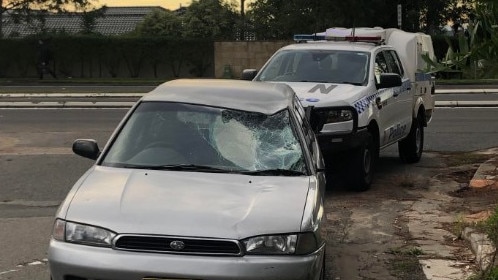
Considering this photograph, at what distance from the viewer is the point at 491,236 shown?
559cm

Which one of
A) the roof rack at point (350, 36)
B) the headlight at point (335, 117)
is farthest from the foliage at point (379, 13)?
the headlight at point (335, 117)

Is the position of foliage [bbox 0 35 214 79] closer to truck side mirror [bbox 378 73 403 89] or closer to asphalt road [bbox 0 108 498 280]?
asphalt road [bbox 0 108 498 280]

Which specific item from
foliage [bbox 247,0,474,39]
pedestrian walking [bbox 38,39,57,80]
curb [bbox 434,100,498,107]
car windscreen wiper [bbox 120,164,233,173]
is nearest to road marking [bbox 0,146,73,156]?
car windscreen wiper [bbox 120,164,233,173]

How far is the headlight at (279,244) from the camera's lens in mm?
3760

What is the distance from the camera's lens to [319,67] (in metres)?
9.33

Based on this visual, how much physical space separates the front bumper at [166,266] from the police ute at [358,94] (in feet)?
13.4

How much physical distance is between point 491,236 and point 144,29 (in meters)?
49.9

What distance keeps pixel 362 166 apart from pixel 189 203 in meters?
4.72

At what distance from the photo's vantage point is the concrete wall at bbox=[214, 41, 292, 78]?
3434 cm

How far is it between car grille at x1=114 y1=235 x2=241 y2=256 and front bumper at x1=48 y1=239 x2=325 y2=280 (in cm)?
3

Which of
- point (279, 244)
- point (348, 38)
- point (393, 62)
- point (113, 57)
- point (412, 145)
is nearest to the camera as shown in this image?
point (279, 244)

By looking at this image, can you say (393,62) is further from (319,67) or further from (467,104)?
(467,104)

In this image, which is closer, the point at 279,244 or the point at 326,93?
the point at 279,244

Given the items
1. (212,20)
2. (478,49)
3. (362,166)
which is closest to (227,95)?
(478,49)
